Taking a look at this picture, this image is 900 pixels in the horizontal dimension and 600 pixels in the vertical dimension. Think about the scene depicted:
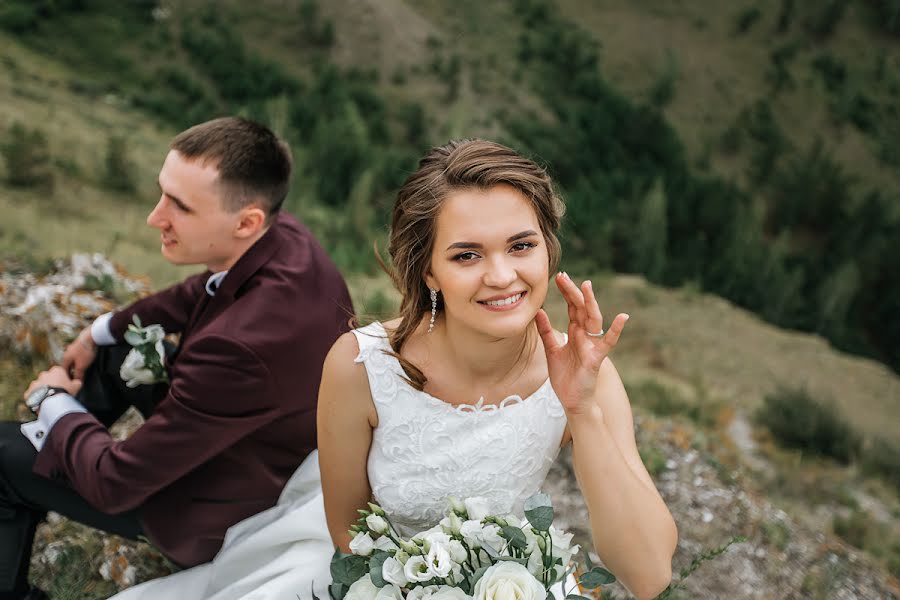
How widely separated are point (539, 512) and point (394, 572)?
0.38 metres

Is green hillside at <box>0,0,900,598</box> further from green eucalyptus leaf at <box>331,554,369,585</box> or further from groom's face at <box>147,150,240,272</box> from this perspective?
green eucalyptus leaf at <box>331,554,369,585</box>

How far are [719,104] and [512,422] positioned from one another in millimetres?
51610

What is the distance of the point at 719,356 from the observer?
17031mm

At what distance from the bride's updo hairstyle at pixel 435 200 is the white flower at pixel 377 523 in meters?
0.54

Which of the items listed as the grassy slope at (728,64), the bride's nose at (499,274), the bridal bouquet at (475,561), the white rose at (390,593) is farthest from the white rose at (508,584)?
the grassy slope at (728,64)

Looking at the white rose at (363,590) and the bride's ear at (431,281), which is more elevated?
the bride's ear at (431,281)

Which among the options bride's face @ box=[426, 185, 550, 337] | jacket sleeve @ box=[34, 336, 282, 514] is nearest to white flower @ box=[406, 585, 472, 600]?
bride's face @ box=[426, 185, 550, 337]

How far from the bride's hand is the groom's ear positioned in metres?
1.32

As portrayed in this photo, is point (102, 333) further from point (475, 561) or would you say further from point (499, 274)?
point (475, 561)

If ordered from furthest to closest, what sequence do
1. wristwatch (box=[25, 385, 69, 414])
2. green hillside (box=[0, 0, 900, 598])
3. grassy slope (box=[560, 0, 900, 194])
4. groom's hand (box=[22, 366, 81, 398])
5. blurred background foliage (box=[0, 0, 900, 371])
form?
1. grassy slope (box=[560, 0, 900, 194])
2. blurred background foliage (box=[0, 0, 900, 371])
3. green hillside (box=[0, 0, 900, 598])
4. groom's hand (box=[22, 366, 81, 398])
5. wristwatch (box=[25, 385, 69, 414])

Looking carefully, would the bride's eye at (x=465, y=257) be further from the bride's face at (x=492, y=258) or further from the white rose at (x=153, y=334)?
the white rose at (x=153, y=334)

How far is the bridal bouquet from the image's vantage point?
177 centimetres

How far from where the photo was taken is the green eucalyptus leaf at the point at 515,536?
183cm

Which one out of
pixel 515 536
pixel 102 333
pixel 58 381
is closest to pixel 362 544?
pixel 515 536
